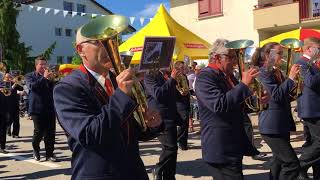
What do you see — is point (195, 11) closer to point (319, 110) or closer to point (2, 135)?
point (2, 135)

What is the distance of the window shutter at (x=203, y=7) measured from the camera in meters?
26.3

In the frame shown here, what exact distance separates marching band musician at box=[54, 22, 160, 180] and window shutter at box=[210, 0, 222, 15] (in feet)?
75.6

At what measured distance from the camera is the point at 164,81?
7.31 metres

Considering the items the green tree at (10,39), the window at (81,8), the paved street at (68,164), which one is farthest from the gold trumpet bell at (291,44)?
the window at (81,8)

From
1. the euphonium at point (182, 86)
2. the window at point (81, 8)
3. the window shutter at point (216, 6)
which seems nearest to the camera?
the euphonium at point (182, 86)

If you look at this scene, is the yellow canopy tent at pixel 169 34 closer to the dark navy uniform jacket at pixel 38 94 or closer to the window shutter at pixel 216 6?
the dark navy uniform jacket at pixel 38 94

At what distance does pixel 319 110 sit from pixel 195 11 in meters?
21.7

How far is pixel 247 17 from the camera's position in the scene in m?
24.4

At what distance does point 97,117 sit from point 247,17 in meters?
22.4

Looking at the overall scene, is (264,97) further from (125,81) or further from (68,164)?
(68,164)

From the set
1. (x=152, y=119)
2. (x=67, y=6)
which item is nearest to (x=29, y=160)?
(x=152, y=119)

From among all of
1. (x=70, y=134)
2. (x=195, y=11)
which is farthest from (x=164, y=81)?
(x=195, y=11)

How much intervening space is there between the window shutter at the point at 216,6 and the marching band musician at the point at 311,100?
1966 centimetres

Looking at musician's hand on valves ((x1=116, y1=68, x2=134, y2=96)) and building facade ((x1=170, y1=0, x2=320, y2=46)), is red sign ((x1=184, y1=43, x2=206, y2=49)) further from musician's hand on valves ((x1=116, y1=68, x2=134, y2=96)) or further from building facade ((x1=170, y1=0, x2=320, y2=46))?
musician's hand on valves ((x1=116, y1=68, x2=134, y2=96))
